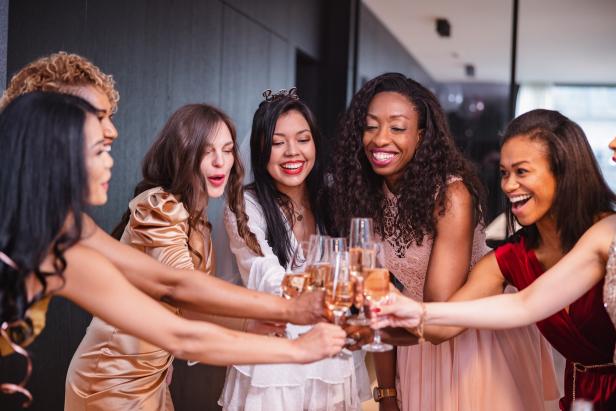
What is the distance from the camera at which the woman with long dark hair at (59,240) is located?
1.80 metres

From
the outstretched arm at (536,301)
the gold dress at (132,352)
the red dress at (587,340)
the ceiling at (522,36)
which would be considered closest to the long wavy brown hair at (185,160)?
the gold dress at (132,352)

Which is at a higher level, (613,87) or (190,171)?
(613,87)

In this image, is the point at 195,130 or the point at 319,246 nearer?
the point at 319,246

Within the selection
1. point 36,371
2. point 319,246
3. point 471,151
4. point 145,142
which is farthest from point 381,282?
point 471,151

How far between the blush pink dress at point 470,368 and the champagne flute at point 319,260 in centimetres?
73

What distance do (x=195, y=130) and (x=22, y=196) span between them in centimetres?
121

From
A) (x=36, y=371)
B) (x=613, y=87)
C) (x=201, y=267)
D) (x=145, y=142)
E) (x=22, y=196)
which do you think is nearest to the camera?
(x=22, y=196)

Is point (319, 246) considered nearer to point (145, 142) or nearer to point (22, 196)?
point (22, 196)

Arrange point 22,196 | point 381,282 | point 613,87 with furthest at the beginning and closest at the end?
point 613,87
point 381,282
point 22,196

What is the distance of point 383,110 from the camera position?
9.98 ft

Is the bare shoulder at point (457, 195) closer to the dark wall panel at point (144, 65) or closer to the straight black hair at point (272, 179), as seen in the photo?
the straight black hair at point (272, 179)

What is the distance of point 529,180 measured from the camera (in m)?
2.55

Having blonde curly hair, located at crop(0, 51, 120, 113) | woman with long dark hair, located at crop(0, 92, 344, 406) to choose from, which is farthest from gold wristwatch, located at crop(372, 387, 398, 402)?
blonde curly hair, located at crop(0, 51, 120, 113)

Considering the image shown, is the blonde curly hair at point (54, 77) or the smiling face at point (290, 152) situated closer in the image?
the blonde curly hair at point (54, 77)
